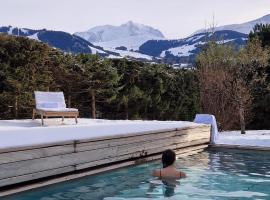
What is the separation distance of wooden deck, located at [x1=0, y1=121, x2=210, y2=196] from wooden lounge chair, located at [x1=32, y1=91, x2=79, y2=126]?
2.23 metres

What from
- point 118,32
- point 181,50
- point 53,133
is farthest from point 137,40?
point 53,133

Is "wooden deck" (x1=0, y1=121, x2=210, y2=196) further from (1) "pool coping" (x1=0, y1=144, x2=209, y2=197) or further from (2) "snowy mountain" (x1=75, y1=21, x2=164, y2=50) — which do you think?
(2) "snowy mountain" (x1=75, y1=21, x2=164, y2=50)

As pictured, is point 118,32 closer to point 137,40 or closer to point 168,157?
point 137,40

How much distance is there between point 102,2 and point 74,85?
5.42m

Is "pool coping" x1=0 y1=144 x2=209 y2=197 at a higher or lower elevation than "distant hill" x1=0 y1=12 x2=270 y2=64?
lower

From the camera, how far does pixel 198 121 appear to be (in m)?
11.4

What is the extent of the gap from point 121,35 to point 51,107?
455 ft

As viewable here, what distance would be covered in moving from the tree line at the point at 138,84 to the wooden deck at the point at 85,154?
4.50 meters

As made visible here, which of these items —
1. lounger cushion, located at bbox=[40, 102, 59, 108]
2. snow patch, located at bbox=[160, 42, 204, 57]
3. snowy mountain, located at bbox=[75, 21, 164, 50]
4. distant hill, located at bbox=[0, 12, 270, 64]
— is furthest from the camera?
snowy mountain, located at bbox=[75, 21, 164, 50]

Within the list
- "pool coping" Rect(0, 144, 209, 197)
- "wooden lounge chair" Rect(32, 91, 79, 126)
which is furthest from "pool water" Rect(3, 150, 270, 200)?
"wooden lounge chair" Rect(32, 91, 79, 126)

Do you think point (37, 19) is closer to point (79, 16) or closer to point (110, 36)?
point (79, 16)

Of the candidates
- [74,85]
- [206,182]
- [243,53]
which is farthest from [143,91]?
[206,182]

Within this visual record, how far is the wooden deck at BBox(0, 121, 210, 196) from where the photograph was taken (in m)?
5.32

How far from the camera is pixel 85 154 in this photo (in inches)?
259
